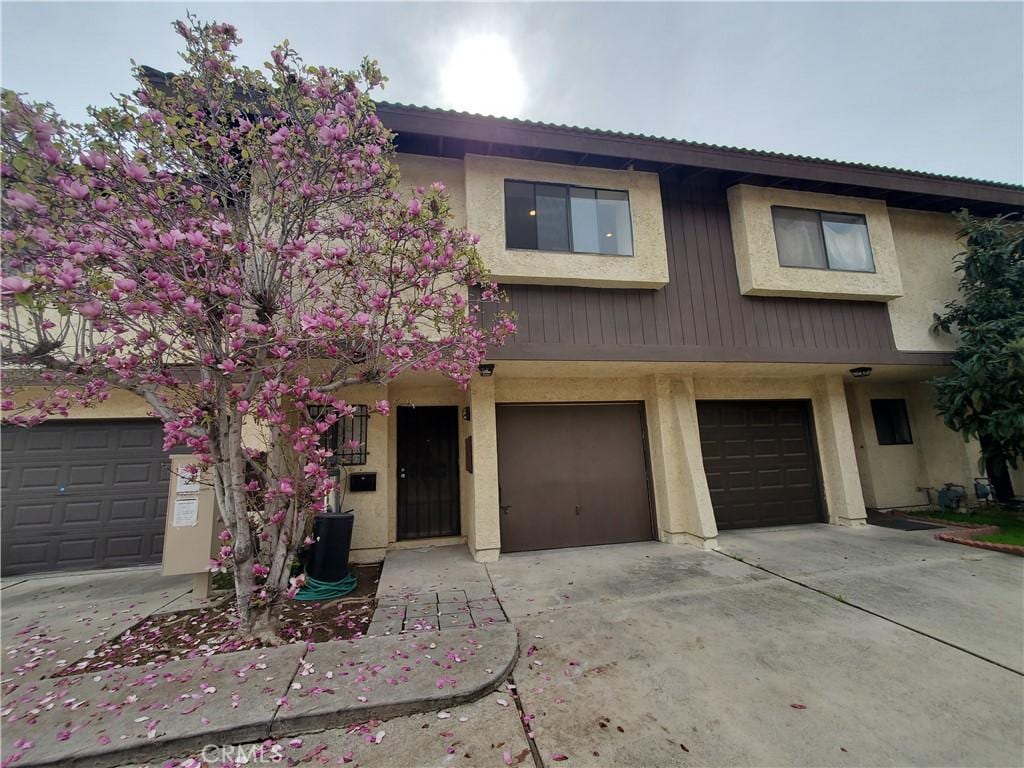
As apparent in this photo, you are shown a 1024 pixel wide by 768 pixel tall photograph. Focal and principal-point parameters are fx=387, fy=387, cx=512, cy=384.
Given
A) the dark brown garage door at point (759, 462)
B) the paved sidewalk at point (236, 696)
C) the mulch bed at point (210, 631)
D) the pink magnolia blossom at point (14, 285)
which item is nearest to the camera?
the pink magnolia blossom at point (14, 285)

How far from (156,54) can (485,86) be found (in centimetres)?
473

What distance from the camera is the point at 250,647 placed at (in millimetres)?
3260

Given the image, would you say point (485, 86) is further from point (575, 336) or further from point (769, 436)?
point (769, 436)

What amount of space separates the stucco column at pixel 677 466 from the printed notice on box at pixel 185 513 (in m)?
6.47

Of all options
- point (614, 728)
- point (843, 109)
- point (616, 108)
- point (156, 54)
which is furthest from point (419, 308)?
point (616, 108)

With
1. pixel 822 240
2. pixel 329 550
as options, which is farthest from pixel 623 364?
pixel 329 550

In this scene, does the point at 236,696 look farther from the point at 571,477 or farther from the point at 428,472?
the point at 571,477

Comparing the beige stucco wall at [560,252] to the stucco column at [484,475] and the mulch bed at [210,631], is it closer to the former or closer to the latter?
the stucco column at [484,475]

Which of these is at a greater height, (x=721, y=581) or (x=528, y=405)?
(x=528, y=405)

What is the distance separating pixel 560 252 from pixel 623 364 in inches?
76.0

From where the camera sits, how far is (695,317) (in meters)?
6.13

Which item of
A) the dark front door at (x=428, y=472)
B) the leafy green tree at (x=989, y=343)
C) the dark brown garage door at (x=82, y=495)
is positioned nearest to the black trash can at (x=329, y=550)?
the dark front door at (x=428, y=472)

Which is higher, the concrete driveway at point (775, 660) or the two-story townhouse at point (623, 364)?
the two-story townhouse at point (623, 364)

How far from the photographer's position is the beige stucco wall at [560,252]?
17.7ft
